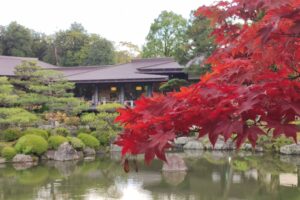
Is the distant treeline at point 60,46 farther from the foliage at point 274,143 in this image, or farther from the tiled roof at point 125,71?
the foliage at point 274,143

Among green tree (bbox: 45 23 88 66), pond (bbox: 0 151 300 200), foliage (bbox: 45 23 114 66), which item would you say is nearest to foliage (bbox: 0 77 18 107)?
pond (bbox: 0 151 300 200)

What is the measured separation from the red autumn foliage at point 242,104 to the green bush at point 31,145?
11.2 metres

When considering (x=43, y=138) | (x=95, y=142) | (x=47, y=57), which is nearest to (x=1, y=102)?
(x=43, y=138)

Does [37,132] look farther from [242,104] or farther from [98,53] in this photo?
[98,53]

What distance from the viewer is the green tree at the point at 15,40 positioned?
1144 inches

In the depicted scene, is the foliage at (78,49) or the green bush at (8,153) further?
the foliage at (78,49)

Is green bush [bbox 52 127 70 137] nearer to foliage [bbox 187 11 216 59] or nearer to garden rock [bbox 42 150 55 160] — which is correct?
garden rock [bbox 42 150 55 160]

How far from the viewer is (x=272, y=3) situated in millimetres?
1323

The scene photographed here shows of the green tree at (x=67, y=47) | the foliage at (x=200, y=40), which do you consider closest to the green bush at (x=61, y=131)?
the foliage at (x=200, y=40)

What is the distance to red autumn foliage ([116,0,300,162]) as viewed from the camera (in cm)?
135

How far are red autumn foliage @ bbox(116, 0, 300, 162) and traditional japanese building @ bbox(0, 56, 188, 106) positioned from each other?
15.9 meters

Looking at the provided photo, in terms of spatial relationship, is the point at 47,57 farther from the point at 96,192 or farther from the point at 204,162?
the point at 96,192

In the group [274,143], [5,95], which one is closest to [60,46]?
[5,95]

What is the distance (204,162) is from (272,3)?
10875 millimetres
